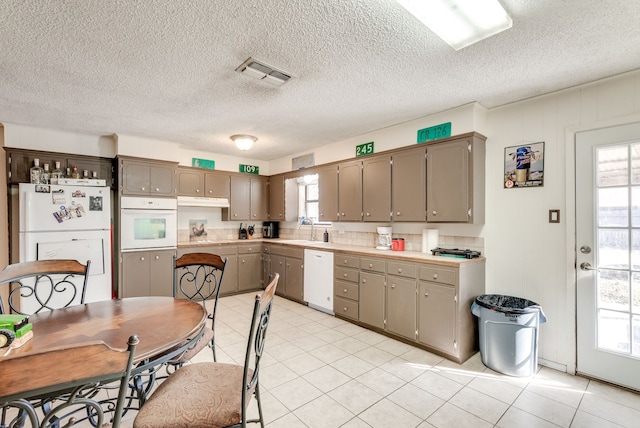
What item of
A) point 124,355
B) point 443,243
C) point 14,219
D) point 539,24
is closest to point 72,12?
point 124,355

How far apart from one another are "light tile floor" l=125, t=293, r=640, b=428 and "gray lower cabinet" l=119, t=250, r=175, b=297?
1.68 meters

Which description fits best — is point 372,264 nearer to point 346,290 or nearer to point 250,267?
point 346,290

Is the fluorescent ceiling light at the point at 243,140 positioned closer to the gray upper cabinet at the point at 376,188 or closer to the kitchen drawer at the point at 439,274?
the gray upper cabinet at the point at 376,188

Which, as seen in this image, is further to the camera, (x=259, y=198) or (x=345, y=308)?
Result: (x=259, y=198)

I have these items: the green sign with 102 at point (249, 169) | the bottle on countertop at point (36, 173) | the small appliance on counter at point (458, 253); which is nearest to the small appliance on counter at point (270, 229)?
the green sign with 102 at point (249, 169)

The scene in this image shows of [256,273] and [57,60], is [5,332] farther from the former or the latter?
[256,273]

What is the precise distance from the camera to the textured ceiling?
1.74 metres

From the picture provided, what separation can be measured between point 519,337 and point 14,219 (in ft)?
18.7

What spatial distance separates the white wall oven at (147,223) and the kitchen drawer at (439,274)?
364 cm

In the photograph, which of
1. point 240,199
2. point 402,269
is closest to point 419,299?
point 402,269

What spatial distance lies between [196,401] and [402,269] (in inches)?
95.0

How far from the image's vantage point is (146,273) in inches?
171

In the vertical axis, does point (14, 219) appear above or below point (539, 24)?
below

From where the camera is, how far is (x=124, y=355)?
0.88 m
